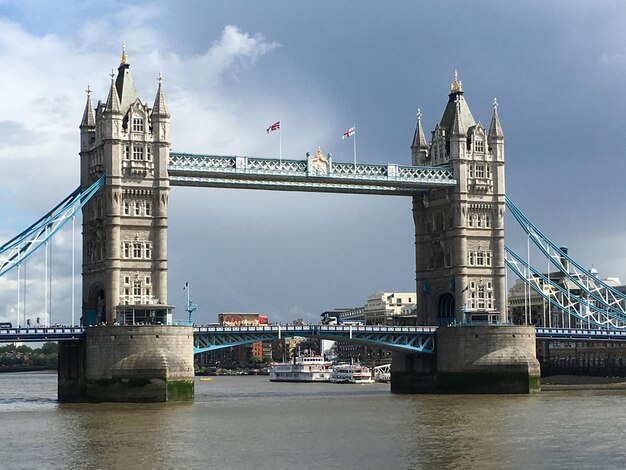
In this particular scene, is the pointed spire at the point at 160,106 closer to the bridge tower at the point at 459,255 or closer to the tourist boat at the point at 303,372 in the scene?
the bridge tower at the point at 459,255

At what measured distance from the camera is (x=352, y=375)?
156375mm

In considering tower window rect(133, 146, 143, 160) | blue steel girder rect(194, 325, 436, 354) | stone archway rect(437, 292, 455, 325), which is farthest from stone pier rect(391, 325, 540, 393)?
tower window rect(133, 146, 143, 160)

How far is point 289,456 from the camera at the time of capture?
5341 cm

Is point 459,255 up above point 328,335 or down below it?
above

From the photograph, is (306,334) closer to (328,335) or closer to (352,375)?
(328,335)

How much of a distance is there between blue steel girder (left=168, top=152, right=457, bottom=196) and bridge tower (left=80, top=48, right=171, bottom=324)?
2.69 m

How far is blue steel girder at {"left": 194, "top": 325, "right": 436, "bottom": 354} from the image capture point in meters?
95.4

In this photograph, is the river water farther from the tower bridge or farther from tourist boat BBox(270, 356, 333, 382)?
tourist boat BBox(270, 356, 333, 382)

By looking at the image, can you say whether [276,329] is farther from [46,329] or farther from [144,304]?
[46,329]

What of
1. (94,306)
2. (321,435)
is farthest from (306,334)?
(321,435)

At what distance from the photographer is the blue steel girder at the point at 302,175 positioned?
320 ft

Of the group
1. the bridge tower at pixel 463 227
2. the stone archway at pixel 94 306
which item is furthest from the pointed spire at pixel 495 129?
the stone archway at pixel 94 306

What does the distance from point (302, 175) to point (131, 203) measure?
15.0 m

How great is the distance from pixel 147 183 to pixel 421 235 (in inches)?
1141
